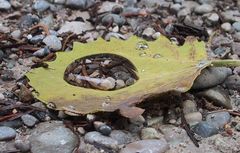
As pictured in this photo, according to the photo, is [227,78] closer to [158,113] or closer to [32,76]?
[158,113]

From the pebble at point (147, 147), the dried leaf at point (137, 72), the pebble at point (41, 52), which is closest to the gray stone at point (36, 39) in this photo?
the pebble at point (41, 52)

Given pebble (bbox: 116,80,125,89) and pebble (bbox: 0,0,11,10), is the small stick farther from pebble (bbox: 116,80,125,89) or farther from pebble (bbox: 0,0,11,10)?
pebble (bbox: 0,0,11,10)

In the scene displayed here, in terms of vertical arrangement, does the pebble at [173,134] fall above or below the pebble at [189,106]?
below

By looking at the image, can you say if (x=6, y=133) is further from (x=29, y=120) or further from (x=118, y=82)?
(x=118, y=82)

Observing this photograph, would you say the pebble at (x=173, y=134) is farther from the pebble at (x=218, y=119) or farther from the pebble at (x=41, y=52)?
the pebble at (x=41, y=52)

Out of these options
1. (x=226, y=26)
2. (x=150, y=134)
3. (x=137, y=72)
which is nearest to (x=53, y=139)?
(x=150, y=134)

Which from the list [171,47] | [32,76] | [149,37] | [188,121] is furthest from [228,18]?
[32,76]
